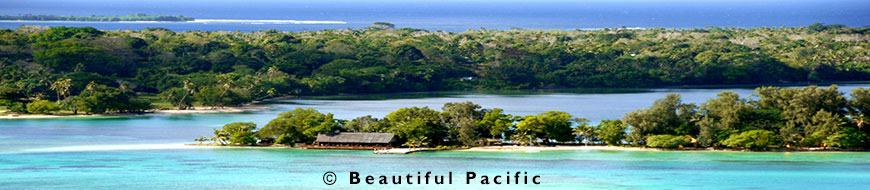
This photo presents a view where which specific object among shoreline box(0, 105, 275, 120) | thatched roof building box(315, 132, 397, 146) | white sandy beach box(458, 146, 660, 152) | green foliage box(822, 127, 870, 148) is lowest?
shoreline box(0, 105, 275, 120)

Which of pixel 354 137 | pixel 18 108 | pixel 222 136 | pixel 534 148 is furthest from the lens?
pixel 18 108

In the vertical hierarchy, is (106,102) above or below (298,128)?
below

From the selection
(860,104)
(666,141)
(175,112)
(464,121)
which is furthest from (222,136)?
(860,104)

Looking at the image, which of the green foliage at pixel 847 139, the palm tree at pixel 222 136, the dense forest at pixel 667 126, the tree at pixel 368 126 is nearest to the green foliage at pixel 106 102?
the palm tree at pixel 222 136

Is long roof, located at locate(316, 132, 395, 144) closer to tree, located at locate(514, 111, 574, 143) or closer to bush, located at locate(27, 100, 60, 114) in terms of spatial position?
tree, located at locate(514, 111, 574, 143)

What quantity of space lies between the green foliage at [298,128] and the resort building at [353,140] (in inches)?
16.0

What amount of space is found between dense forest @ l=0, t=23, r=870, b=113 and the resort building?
64.9 ft

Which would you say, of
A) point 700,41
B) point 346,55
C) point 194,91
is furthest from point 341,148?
point 700,41

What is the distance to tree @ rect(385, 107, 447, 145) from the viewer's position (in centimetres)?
3850

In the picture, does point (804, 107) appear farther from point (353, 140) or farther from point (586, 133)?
point (353, 140)

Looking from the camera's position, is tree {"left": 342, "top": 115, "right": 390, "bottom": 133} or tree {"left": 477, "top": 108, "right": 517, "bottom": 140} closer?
tree {"left": 477, "top": 108, "right": 517, "bottom": 140}

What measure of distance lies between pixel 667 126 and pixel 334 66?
43.5m

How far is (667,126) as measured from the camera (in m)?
38.0

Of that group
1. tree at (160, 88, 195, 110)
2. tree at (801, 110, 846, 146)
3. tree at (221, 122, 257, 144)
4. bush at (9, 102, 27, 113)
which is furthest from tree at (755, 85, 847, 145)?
bush at (9, 102, 27, 113)
